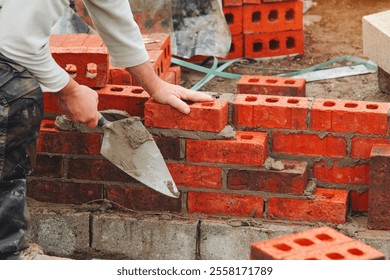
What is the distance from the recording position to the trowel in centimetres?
454

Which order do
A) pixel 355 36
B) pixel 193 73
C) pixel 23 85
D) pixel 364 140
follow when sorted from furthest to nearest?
pixel 355 36
pixel 193 73
pixel 364 140
pixel 23 85

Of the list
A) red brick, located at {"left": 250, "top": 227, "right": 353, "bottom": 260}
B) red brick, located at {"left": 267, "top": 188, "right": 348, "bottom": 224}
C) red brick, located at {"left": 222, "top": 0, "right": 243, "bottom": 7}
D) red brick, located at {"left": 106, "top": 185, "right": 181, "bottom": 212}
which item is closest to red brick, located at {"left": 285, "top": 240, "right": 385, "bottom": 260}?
red brick, located at {"left": 250, "top": 227, "right": 353, "bottom": 260}

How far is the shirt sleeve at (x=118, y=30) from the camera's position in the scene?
165 inches

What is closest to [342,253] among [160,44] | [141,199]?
[141,199]

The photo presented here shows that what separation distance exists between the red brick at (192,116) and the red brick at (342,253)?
131 centimetres

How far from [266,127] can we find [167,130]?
47cm

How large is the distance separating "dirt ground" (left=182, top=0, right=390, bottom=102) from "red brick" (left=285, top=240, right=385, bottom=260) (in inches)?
106

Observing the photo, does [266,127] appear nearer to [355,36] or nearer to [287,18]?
[287,18]

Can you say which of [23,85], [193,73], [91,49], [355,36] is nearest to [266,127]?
[91,49]

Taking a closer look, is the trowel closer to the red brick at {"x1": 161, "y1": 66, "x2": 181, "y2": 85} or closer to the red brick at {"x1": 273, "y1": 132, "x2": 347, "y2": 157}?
the red brick at {"x1": 273, "y1": 132, "x2": 347, "y2": 157}

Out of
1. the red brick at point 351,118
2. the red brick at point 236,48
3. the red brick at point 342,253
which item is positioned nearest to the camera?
the red brick at point 342,253

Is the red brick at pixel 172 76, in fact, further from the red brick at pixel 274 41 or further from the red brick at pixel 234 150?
the red brick at pixel 274 41

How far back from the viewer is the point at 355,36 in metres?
7.40

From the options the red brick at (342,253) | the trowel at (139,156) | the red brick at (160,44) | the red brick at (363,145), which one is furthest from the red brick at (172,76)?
the red brick at (342,253)
